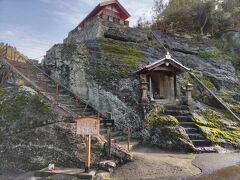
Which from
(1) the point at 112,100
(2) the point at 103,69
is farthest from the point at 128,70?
(1) the point at 112,100

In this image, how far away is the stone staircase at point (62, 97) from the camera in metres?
11.4

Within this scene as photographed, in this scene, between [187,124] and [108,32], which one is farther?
[108,32]

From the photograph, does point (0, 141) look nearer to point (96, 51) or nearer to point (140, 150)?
point (140, 150)

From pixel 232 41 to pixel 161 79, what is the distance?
1268cm

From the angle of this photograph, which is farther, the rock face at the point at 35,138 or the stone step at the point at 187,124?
the stone step at the point at 187,124

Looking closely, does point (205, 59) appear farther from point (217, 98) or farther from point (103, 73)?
point (103, 73)

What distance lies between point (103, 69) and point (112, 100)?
7.76 ft

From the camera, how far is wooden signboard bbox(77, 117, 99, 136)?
26.6 ft

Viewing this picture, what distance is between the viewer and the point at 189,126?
12.8 m

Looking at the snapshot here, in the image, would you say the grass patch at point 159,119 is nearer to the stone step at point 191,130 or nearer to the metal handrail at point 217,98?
the stone step at point 191,130

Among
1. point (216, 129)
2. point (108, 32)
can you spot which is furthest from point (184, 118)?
point (108, 32)

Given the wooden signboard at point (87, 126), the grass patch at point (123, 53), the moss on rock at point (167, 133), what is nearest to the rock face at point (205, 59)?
the grass patch at point (123, 53)

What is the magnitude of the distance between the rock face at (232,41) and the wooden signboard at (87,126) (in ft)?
68.4

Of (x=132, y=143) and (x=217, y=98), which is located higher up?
(x=217, y=98)
